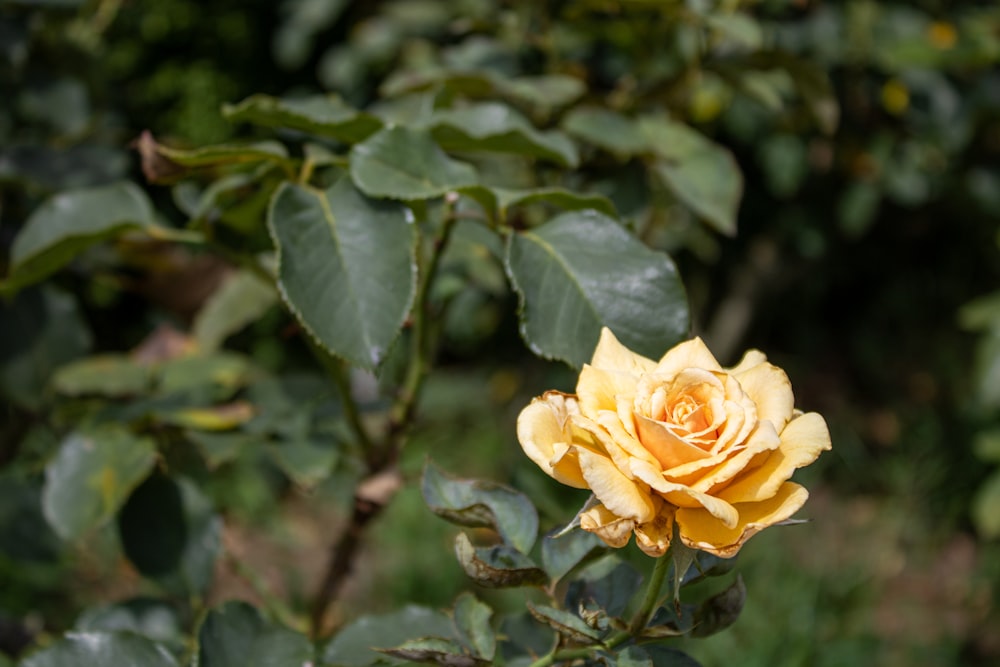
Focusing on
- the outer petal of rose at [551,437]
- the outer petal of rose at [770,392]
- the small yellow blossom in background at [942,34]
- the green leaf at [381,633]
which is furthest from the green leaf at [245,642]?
the small yellow blossom in background at [942,34]

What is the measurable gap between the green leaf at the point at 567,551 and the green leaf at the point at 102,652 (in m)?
0.30

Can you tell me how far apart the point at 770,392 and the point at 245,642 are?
1.48 feet

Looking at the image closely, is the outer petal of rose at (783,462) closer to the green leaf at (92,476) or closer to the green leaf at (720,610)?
the green leaf at (720,610)

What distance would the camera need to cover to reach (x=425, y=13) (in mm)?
1801

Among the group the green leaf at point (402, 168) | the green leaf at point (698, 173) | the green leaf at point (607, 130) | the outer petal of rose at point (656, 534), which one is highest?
the green leaf at point (402, 168)

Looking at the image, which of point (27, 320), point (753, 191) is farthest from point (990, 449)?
point (27, 320)

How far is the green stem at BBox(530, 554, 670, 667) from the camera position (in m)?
0.58

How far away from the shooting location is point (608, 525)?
1.73ft

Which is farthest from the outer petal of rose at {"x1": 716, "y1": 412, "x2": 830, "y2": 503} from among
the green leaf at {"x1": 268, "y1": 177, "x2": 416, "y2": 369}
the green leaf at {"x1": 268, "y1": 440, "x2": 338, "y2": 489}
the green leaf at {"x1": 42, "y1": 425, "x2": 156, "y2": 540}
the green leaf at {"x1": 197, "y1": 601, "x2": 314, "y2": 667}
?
the green leaf at {"x1": 42, "y1": 425, "x2": 156, "y2": 540}

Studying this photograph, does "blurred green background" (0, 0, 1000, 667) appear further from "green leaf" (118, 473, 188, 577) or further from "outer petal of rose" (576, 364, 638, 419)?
"outer petal of rose" (576, 364, 638, 419)

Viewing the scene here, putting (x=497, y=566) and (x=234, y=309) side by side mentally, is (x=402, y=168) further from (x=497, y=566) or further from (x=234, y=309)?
(x=234, y=309)

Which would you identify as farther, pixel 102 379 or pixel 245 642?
pixel 102 379

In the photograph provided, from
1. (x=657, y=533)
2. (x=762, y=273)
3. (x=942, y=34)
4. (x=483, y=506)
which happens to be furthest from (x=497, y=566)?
(x=762, y=273)

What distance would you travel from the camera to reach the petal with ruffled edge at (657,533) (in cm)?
53
